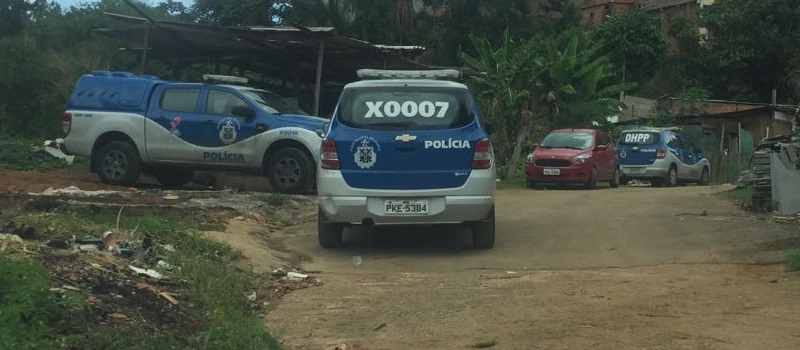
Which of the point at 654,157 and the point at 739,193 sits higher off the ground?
the point at 654,157

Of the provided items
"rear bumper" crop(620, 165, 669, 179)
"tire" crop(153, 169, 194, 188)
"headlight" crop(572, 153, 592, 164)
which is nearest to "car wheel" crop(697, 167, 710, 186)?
"rear bumper" crop(620, 165, 669, 179)

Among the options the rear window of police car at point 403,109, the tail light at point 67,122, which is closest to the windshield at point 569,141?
the tail light at point 67,122

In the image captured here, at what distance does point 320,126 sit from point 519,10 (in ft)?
89.2

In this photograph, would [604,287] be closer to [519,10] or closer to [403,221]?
[403,221]

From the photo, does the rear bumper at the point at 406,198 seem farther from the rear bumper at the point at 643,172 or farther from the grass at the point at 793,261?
the rear bumper at the point at 643,172

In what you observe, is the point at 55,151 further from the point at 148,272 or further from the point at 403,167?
the point at 148,272

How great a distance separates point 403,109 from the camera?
941cm

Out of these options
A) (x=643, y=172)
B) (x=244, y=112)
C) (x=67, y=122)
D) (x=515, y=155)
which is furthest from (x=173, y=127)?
(x=643, y=172)

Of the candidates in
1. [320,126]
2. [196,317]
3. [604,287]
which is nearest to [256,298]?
[196,317]

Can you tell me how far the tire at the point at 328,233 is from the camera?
960 cm

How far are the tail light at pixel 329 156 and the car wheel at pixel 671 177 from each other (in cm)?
1616

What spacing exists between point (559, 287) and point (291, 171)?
696 centimetres

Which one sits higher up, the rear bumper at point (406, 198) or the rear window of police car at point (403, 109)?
the rear window of police car at point (403, 109)

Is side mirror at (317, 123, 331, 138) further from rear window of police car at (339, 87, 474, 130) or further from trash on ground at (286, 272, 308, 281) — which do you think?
trash on ground at (286, 272, 308, 281)
